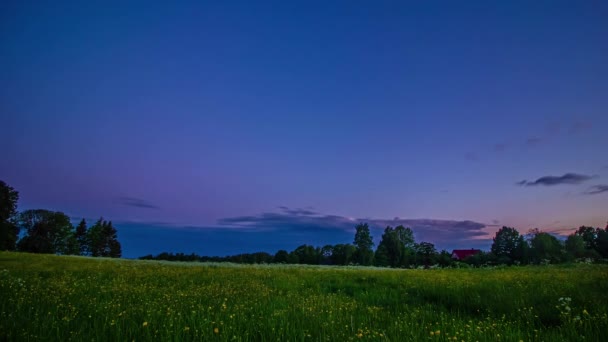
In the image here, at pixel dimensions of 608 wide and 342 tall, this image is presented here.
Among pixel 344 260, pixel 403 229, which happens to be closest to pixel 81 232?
pixel 344 260

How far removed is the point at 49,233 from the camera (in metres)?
73.0

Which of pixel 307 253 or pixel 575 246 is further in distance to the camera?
pixel 307 253

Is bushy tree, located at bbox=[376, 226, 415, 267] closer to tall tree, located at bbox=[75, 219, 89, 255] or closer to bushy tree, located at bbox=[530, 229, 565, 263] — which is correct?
bushy tree, located at bbox=[530, 229, 565, 263]

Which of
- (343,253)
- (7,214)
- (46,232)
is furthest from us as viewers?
(343,253)

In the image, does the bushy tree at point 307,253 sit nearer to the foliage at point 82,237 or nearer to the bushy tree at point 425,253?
the bushy tree at point 425,253

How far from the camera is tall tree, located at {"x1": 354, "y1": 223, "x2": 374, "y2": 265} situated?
3100 inches

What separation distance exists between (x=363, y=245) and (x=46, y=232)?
2913 inches

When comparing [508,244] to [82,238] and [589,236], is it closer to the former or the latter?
[589,236]

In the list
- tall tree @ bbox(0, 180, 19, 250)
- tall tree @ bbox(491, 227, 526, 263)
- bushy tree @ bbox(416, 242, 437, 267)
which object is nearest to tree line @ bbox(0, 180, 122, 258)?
tall tree @ bbox(0, 180, 19, 250)

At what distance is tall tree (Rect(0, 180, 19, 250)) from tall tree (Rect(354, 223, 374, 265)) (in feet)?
232

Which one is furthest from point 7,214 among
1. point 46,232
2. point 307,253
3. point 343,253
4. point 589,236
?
point 589,236

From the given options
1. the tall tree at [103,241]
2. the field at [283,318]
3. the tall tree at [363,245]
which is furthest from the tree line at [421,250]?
the field at [283,318]

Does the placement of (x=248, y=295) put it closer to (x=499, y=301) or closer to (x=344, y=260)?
(x=499, y=301)

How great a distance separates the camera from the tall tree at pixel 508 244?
7831 centimetres
